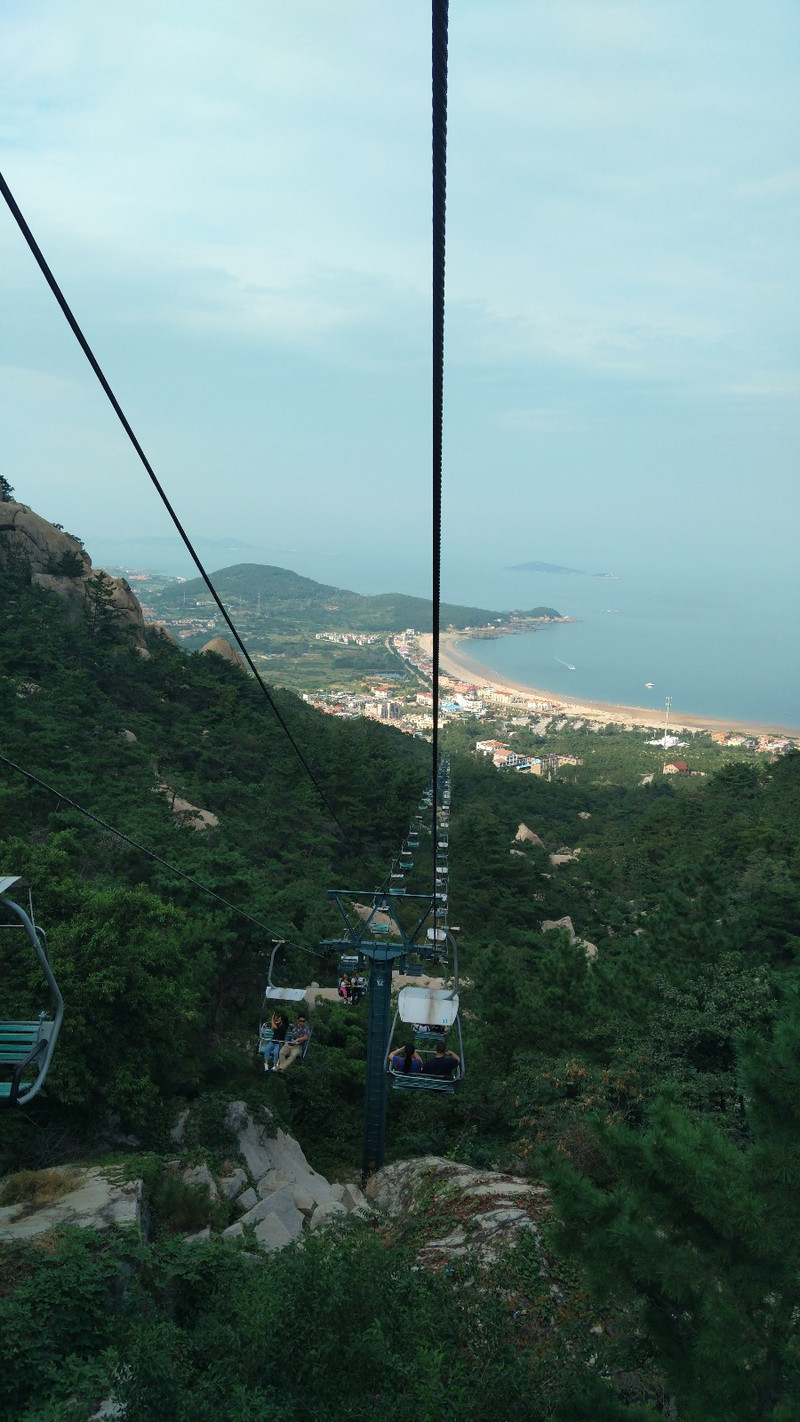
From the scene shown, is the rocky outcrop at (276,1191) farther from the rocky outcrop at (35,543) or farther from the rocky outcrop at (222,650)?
the rocky outcrop at (222,650)

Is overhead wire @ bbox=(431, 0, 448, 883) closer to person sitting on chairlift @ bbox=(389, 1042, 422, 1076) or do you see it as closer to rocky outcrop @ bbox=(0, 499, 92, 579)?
person sitting on chairlift @ bbox=(389, 1042, 422, 1076)

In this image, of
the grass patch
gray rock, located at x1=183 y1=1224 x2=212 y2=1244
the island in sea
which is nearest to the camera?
gray rock, located at x1=183 y1=1224 x2=212 y2=1244

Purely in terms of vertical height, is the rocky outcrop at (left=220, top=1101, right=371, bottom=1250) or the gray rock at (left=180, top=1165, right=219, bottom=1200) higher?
the gray rock at (left=180, top=1165, right=219, bottom=1200)

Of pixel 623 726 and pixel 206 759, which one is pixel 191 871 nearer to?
pixel 206 759

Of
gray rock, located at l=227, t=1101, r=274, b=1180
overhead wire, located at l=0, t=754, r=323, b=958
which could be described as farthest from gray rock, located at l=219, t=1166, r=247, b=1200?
overhead wire, located at l=0, t=754, r=323, b=958

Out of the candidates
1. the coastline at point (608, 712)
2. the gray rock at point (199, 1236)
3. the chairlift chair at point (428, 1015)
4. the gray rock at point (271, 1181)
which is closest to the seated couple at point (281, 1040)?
the gray rock at point (271, 1181)

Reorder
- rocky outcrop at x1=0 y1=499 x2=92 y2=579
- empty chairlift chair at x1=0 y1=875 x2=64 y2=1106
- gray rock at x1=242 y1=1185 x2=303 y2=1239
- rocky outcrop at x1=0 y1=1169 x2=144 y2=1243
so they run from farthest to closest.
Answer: rocky outcrop at x1=0 y1=499 x2=92 y2=579
gray rock at x1=242 y1=1185 x2=303 y2=1239
rocky outcrop at x1=0 y1=1169 x2=144 y2=1243
empty chairlift chair at x1=0 y1=875 x2=64 y2=1106

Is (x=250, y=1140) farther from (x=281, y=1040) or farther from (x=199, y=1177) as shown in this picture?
(x=199, y=1177)

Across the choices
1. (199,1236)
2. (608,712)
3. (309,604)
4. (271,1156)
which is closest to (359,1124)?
(271,1156)

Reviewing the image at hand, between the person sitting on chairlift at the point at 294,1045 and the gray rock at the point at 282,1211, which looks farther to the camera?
the person sitting on chairlift at the point at 294,1045
